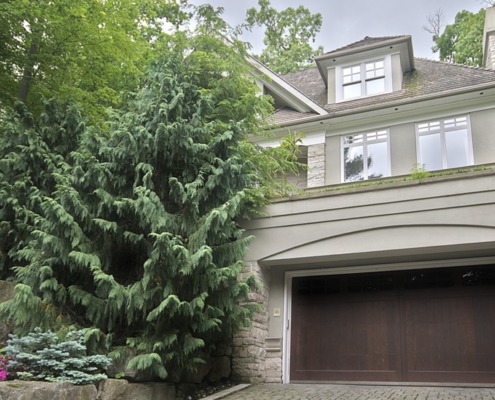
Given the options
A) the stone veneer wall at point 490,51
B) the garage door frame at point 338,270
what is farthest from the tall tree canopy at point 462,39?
the garage door frame at point 338,270

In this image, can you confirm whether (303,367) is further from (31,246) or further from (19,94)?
(19,94)

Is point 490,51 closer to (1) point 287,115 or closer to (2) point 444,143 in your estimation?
(2) point 444,143

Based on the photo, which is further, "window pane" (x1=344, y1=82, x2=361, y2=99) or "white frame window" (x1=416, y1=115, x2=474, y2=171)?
"window pane" (x1=344, y1=82, x2=361, y2=99)

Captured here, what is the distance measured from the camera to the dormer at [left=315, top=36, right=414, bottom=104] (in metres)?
12.8

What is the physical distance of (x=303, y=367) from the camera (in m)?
9.23

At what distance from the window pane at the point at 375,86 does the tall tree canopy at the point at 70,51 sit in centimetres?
612

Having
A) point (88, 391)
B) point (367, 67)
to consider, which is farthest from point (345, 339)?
point (367, 67)

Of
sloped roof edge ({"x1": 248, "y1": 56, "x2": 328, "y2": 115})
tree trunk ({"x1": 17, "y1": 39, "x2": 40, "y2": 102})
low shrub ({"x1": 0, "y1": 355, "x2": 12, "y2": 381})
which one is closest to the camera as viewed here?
low shrub ({"x1": 0, "y1": 355, "x2": 12, "y2": 381})

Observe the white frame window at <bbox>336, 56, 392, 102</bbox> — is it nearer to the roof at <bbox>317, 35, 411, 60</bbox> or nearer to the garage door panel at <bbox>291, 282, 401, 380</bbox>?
the roof at <bbox>317, 35, 411, 60</bbox>

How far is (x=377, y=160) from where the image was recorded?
461 inches

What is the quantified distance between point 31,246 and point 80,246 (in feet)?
3.80

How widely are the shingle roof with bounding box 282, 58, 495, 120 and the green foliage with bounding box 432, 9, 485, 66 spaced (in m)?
6.81

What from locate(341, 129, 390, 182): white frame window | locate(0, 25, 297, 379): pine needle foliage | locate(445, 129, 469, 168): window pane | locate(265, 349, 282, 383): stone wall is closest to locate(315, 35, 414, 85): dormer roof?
locate(341, 129, 390, 182): white frame window

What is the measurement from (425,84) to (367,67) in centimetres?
168
